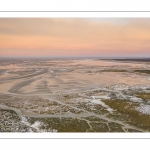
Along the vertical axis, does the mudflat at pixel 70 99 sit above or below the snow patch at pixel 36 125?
above

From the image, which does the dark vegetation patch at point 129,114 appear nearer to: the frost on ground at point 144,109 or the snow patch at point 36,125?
the frost on ground at point 144,109

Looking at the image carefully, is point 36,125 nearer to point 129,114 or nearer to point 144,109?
point 129,114

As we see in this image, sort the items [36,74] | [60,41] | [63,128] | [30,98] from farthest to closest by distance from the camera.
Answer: [36,74], [60,41], [30,98], [63,128]

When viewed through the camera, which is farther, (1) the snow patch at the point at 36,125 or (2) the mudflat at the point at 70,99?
(2) the mudflat at the point at 70,99

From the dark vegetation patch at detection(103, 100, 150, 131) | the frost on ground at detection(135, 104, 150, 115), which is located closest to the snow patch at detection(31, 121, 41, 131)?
the dark vegetation patch at detection(103, 100, 150, 131)

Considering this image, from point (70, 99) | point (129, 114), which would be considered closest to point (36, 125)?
point (70, 99)

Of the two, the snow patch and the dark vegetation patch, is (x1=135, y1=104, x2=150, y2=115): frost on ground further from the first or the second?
the snow patch

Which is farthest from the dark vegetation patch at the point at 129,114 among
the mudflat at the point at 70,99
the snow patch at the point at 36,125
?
the snow patch at the point at 36,125
